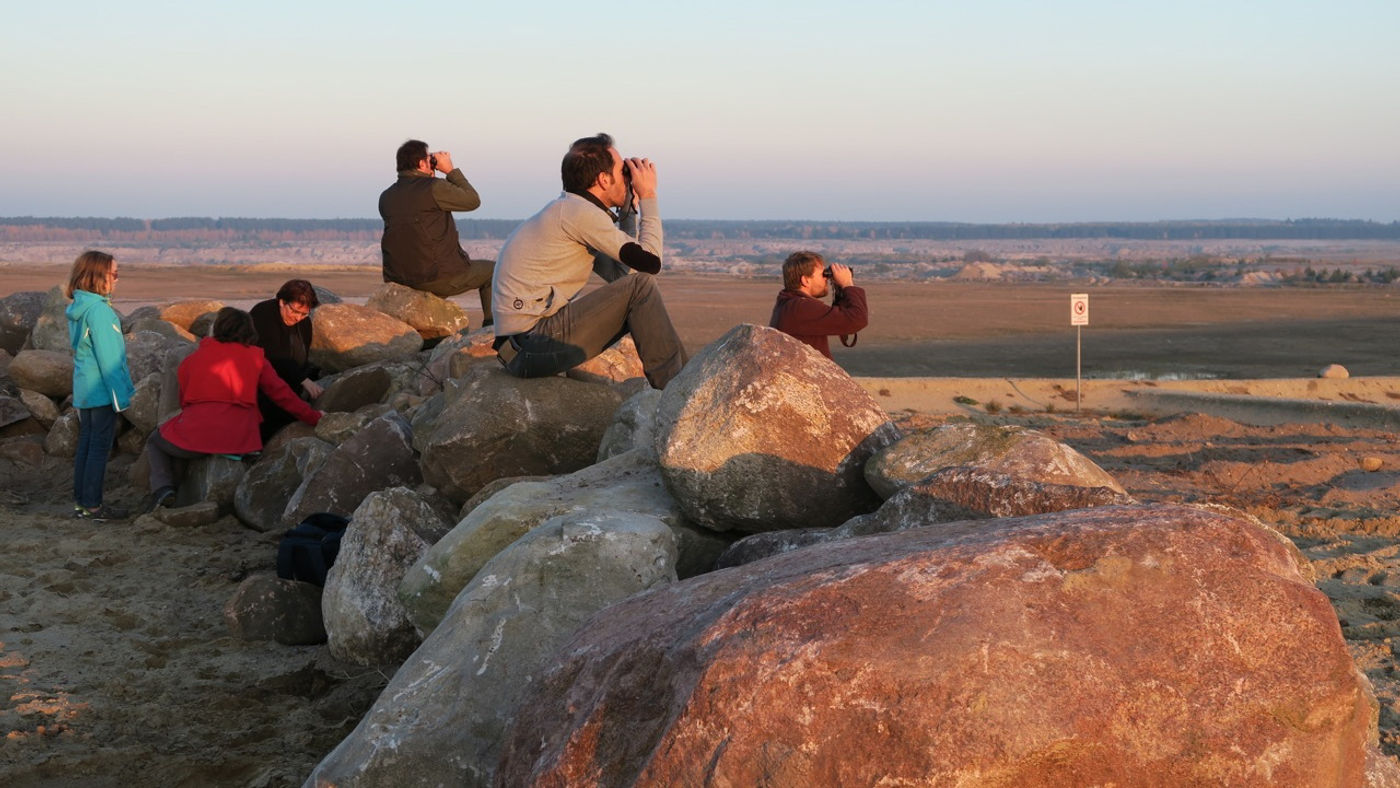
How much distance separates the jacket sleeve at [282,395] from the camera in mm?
8734

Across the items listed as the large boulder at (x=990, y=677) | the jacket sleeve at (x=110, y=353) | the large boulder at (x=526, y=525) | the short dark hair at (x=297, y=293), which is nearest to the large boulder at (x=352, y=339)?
the short dark hair at (x=297, y=293)

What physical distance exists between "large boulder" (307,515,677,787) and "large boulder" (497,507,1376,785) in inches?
21.1

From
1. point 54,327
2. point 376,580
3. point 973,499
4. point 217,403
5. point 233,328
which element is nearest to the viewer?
point 973,499

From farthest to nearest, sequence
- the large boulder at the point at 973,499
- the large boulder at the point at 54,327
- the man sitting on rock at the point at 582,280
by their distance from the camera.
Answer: the large boulder at the point at 54,327, the man sitting on rock at the point at 582,280, the large boulder at the point at 973,499

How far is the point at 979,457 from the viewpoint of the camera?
205 inches

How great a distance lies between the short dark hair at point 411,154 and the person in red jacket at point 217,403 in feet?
6.97

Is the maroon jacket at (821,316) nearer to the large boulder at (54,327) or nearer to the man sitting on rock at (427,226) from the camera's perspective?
the man sitting on rock at (427,226)

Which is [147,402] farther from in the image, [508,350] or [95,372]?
[508,350]

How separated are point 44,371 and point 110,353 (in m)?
2.56

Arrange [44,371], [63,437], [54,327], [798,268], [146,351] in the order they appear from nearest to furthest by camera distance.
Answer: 1. [798,268]
2. [63,437]
3. [146,351]
4. [44,371]
5. [54,327]

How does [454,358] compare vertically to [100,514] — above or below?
above

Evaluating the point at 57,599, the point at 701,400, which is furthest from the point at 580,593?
the point at 57,599

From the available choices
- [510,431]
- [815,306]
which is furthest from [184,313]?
[815,306]

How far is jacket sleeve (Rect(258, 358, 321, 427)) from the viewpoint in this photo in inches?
344
